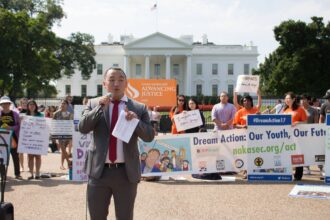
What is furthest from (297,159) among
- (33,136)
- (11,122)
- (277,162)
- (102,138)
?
(102,138)

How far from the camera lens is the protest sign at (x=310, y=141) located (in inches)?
378

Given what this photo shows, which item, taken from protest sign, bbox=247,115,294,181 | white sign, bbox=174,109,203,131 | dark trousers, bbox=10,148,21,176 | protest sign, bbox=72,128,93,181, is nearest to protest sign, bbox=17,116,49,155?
dark trousers, bbox=10,148,21,176

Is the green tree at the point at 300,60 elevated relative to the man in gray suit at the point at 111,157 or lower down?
elevated

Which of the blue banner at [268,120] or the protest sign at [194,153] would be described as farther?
the protest sign at [194,153]

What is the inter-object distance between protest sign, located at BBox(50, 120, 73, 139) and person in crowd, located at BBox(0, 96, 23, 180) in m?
Result: 1.05

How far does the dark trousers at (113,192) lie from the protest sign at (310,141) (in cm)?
664

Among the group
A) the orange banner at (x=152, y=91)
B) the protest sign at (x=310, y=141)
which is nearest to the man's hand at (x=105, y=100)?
the protest sign at (x=310, y=141)

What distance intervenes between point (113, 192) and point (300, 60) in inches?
1923

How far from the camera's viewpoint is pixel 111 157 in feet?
12.2

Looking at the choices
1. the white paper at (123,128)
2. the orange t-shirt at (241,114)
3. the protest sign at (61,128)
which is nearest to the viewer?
the white paper at (123,128)

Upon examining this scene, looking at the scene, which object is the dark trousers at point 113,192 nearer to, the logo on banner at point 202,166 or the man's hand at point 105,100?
the man's hand at point 105,100

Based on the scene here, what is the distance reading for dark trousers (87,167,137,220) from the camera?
3719 mm

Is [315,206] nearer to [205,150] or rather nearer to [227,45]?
[205,150]

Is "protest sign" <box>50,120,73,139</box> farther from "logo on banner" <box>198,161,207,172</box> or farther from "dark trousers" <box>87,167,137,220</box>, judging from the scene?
"dark trousers" <box>87,167,137,220</box>
